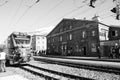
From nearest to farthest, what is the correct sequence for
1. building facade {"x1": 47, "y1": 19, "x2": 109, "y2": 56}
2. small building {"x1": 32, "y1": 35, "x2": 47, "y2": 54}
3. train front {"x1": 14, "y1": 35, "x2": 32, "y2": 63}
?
train front {"x1": 14, "y1": 35, "x2": 32, "y2": 63} → building facade {"x1": 47, "y1": 19, "x2": 109, "y2": 56} → small building {"x1": 32, "y1": 35, "x2": 47, "y2": 54}

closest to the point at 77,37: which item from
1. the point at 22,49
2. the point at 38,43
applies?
the point at 22,49

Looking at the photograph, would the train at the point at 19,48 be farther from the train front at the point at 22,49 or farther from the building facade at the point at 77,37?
the building facade at the point at 77,37

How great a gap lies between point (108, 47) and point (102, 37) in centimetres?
356

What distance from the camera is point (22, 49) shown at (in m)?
14.1

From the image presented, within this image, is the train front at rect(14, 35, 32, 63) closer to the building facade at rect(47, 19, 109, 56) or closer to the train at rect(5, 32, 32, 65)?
the train at rect(5, 32, 32, 65)

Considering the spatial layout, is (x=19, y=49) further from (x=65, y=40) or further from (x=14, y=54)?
(x=65, y=40)

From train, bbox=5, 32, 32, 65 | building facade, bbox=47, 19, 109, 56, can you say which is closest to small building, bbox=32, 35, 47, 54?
building facade, bbox=47, 19, 109, 56

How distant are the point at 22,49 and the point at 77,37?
2405 centimetres

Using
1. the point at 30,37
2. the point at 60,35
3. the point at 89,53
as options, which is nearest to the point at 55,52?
the point at 60,35

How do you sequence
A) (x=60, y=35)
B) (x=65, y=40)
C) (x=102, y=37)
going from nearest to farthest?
(x=102, y=37), (x=65, y=40), (x=60, y=35)

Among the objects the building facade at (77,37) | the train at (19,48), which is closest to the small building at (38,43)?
the building facade at (77,37)

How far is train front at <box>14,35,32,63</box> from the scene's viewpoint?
13844 mm

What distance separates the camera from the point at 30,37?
15500 millimetres

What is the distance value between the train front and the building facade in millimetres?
19064
